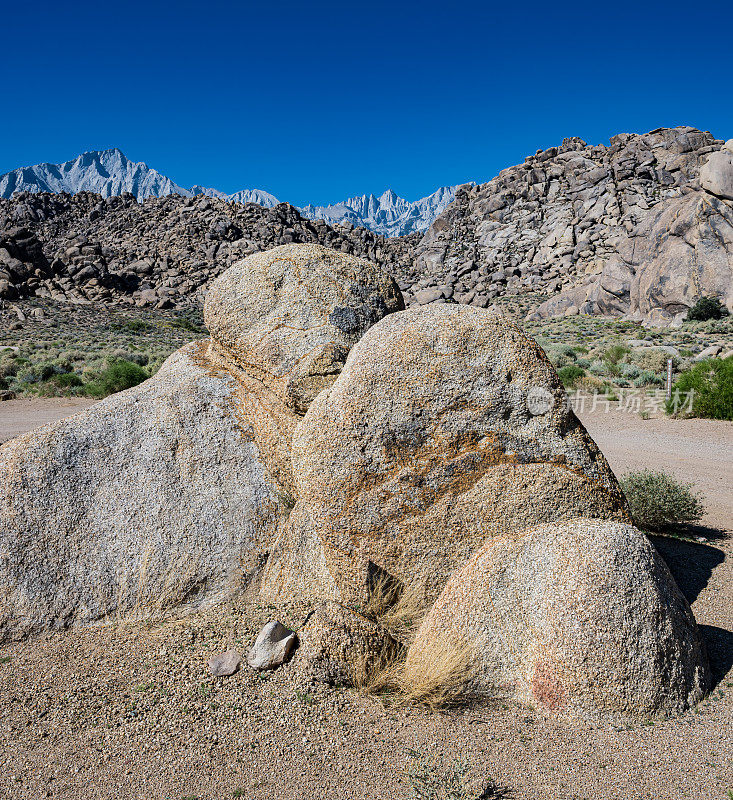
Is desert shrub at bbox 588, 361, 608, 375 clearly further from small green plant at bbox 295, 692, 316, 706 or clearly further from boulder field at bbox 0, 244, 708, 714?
small green plant at bbox 295, 692, 316, 706

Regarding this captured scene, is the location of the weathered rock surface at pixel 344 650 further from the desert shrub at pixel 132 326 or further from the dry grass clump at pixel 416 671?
the desert shrub at pixel 132 326

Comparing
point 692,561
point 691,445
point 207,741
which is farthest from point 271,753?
point 691,445

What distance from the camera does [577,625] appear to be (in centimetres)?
335

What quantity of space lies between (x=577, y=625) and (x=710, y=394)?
12.7 meters

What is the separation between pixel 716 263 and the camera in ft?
116

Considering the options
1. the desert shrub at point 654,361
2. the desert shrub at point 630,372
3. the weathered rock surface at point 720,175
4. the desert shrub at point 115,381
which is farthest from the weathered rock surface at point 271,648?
the weathered rock surface at point 720,175

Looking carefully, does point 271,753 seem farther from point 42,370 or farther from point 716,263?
point 716,263

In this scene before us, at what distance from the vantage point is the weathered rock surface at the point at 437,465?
4047mm

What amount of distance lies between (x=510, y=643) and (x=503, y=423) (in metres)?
1.45

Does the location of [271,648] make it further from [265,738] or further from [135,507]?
[135,507]

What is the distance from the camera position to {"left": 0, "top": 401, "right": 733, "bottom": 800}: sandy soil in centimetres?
290

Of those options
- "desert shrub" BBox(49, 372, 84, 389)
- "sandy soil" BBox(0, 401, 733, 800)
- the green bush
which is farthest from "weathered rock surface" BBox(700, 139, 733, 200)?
"sandy soil" BBox(0, 401, 733, 800)

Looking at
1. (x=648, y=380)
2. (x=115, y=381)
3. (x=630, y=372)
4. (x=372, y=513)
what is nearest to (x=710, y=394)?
(x=648, y=380)

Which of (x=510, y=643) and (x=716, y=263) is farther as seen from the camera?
(x=716, y=263)
